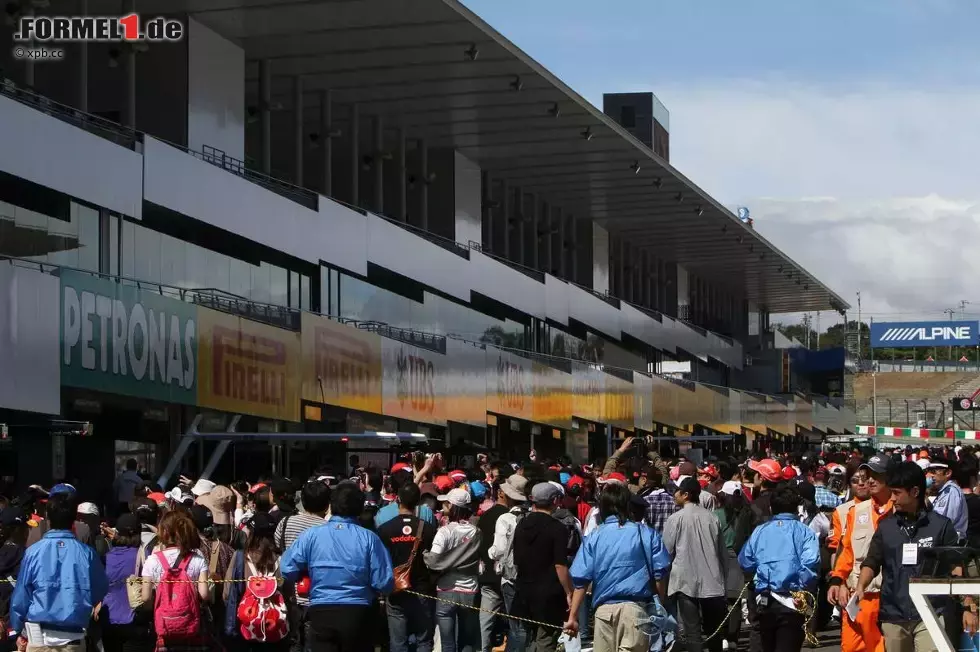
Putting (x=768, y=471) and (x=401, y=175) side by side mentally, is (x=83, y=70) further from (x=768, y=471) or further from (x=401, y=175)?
(x=768, y=471)

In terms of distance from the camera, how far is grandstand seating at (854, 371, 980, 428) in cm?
11631

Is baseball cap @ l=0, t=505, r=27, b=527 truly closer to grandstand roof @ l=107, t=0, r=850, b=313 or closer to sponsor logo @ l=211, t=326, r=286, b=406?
sponsor logo @ l=211, t=326, r=286, b=406

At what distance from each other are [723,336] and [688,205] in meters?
19.6

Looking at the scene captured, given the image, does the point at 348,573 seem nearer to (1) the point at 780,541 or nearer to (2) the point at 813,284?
(1) the point at 780,541

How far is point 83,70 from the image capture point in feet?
88.7

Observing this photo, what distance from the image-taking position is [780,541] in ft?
39.7

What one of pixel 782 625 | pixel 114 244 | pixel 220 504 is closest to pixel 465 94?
pixel 114 244

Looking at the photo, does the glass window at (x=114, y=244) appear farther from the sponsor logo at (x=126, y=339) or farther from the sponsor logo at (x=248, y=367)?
the sponsor logo at (x=126, y=339)

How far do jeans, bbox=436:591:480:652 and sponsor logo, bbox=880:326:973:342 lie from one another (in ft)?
417

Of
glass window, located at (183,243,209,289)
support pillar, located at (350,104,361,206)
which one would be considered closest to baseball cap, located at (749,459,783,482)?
glass window, located at (183,243,209,289)

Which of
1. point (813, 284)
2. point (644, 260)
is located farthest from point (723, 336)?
point (644, 260)

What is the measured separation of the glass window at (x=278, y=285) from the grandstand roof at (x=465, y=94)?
14.2 ft

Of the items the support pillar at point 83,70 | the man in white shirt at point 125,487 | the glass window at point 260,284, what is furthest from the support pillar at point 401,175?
the man in white shirt at point 125,487

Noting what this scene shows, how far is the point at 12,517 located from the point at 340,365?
17.3 m
